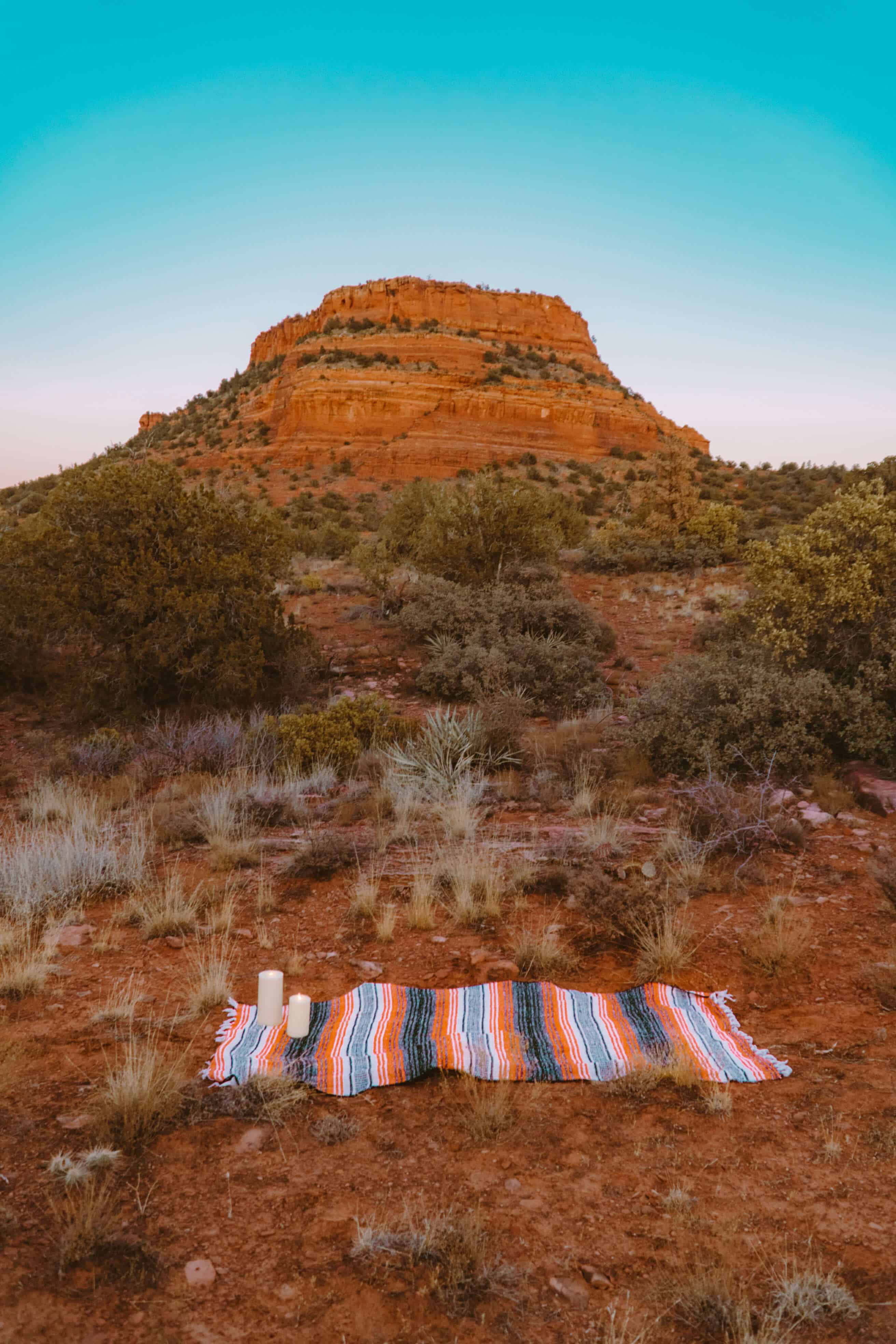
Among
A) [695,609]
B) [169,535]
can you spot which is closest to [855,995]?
[169,535]

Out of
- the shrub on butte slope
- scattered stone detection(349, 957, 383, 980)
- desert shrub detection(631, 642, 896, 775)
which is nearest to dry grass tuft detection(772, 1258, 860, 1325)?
scattered stone detection(349, 957, 383, 980)

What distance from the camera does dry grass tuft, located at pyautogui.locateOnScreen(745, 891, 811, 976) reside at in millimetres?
3889

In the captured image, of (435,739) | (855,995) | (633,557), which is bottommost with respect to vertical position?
(855,995)

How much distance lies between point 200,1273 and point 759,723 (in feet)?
19.4

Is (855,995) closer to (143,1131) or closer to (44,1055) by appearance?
(143,1131)

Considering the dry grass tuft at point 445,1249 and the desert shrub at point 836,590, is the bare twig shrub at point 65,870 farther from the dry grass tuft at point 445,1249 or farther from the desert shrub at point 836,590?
the desert shrub at point 836,590

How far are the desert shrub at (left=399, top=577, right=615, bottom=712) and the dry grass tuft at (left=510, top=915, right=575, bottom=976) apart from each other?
4.88m

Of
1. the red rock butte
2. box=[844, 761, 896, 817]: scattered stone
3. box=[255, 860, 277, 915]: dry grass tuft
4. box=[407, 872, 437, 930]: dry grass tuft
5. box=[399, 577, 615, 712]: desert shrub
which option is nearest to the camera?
box=[407, 872, 437, 930]: dry grass tuft

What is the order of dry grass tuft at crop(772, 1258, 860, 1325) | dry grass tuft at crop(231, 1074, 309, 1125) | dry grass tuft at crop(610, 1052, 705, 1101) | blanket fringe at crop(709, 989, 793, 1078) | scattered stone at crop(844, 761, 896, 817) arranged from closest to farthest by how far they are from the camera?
1. dry grass tuft at crop(772, 1258, 860, 1325)
2. dry grass tuft at crop(231, 1074, 309, 1125)
3. dry grass tuft at crop(610, 1052, 705, 1101)
4. blanket fringe at crop(709, 989, 793, 1078)
5. scattered stone at crop(844, 761, 896, 817)

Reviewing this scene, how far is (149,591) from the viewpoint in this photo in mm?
8938

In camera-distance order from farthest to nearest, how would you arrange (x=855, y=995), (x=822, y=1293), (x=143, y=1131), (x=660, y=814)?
(x=660, y=814)
(x=855, y=995)
(x=143, y=1131)
(x=822, y=1293)

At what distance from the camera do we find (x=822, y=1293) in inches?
80.0

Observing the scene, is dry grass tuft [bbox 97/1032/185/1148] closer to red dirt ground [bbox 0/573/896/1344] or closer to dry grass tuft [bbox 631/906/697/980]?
red dirt ground [bbox 0/573/896/1344]

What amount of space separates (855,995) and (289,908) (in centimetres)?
Answer: 328
